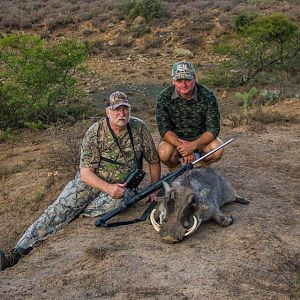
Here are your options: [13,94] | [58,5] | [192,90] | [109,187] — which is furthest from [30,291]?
[58,5]

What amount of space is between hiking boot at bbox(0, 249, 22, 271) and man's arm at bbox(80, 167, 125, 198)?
1.05 metres

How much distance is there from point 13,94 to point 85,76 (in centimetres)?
545

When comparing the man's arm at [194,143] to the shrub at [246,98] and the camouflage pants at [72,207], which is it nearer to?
the camouflage pants at [72,207]

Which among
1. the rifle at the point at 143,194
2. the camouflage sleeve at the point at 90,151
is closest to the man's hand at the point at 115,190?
the rifle at the point at 143,194

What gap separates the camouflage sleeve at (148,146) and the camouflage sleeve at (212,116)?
0.74 meters

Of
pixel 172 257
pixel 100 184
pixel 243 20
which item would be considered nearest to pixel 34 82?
pixel 100 184

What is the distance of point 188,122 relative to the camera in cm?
668

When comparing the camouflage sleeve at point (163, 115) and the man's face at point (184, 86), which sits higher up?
the man's face at point (184, 86)

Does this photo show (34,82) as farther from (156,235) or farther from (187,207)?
(187,207)

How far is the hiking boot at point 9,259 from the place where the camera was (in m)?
5.53

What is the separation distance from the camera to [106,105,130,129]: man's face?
232 inches

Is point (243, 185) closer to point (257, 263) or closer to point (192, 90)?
point (192, 90)

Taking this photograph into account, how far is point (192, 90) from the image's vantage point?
6445mm

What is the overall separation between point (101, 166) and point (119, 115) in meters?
0.66
